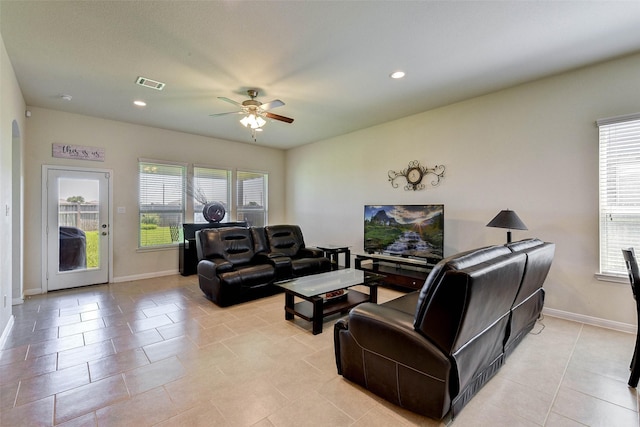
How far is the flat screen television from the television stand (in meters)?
0.14

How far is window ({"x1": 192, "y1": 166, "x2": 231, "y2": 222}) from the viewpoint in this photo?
6098 millimetres

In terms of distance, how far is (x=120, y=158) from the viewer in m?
5.20

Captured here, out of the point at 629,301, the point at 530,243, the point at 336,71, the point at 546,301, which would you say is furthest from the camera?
the point at 546,301

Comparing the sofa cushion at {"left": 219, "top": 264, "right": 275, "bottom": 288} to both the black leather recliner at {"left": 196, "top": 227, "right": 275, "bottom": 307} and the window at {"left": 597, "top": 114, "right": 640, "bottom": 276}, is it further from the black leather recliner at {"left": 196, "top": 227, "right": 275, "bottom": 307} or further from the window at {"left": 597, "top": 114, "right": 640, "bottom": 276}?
the window at {"left": 597, "top": 114, "right": 640, "bottom": 276}

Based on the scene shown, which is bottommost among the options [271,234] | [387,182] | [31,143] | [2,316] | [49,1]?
[2,316]

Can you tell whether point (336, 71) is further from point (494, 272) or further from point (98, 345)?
point (98, 345)

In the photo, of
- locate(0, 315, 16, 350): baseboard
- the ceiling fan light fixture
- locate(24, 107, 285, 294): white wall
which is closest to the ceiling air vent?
the ceiling fan light fixture

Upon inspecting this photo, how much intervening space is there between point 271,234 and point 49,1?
3.75 meters

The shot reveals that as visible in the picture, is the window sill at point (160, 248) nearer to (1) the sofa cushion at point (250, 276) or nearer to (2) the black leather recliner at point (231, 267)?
(2) the black leather recliner at point (231, 267)

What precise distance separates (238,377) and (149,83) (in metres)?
3.58

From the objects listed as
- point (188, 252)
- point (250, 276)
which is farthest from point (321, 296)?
point (188, 252)

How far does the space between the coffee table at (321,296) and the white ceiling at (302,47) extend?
2540 millimetres

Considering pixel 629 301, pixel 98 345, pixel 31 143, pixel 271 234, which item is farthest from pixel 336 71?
pixel 31 143

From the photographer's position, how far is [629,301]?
301 centimetres
